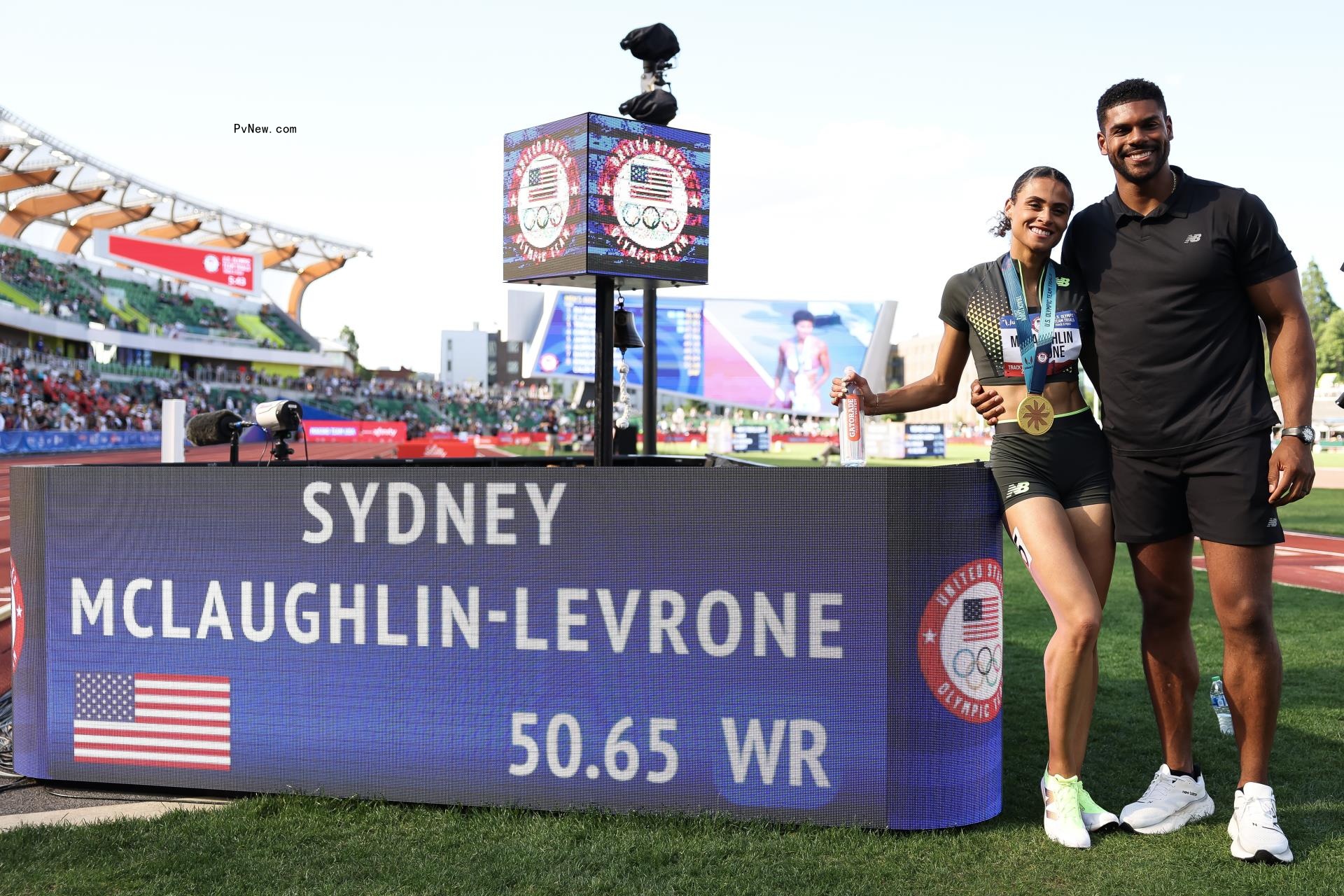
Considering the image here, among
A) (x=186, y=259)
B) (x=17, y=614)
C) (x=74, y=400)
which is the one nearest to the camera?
(x=17, y=614)

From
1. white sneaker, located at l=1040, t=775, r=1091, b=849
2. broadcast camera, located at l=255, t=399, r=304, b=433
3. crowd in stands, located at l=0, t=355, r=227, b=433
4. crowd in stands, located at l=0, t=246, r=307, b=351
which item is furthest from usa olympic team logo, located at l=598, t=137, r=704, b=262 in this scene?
crowd in stands, located at l=0, t=246, r=307, b=351

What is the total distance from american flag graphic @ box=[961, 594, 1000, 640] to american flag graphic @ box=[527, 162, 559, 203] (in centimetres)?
264

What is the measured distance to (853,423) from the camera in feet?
13.1

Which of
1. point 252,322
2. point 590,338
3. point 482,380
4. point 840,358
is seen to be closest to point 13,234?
point 252,322

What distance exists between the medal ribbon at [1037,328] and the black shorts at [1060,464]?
0.15m

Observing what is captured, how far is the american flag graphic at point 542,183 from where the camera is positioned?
4.98 m

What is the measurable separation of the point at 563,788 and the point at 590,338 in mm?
39302

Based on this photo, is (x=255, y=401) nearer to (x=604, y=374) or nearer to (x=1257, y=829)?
(x=604, y=374)

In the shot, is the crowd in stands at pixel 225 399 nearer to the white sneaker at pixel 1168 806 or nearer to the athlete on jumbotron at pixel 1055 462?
the athlete on jumbotron at pixel 1055 462

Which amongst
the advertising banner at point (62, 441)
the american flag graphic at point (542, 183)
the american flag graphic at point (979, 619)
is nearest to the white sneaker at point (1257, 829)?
the american flag graphic at point (979, 619)

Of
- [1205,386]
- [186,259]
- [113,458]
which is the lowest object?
[113,458]

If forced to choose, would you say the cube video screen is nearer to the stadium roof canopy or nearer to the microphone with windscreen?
the microphone with windscreen

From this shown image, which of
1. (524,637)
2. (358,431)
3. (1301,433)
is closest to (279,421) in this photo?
(524,637)

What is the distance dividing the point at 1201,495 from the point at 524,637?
7.53 feet
